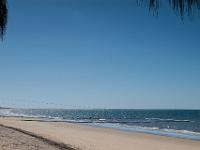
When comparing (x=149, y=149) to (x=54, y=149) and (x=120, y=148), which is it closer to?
(x=120, y=148)

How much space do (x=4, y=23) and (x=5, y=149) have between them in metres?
7.08

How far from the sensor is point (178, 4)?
245cm

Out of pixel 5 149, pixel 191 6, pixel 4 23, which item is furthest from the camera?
pixel 5 149

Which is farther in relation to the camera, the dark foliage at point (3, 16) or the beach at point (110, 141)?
the beach at point (110, 141)

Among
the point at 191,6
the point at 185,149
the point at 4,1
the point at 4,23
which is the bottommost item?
the point at 185,149

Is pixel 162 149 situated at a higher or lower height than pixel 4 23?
lower

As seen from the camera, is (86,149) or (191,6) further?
(86,149)

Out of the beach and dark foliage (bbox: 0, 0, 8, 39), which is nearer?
dark foliage (bbox: 0, 0, 8, 39)

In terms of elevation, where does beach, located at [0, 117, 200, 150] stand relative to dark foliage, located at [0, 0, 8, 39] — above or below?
below

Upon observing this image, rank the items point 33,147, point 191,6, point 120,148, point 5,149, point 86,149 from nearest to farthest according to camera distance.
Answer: point 191,6 < point 5,149 < point 33,147 < point 86,149 < point 120,148

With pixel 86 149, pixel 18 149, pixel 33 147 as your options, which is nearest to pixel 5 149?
pixel 18 149

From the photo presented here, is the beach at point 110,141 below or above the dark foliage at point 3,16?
below

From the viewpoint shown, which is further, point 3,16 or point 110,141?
point 110,141

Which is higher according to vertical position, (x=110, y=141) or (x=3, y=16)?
(x=3, y=16)
